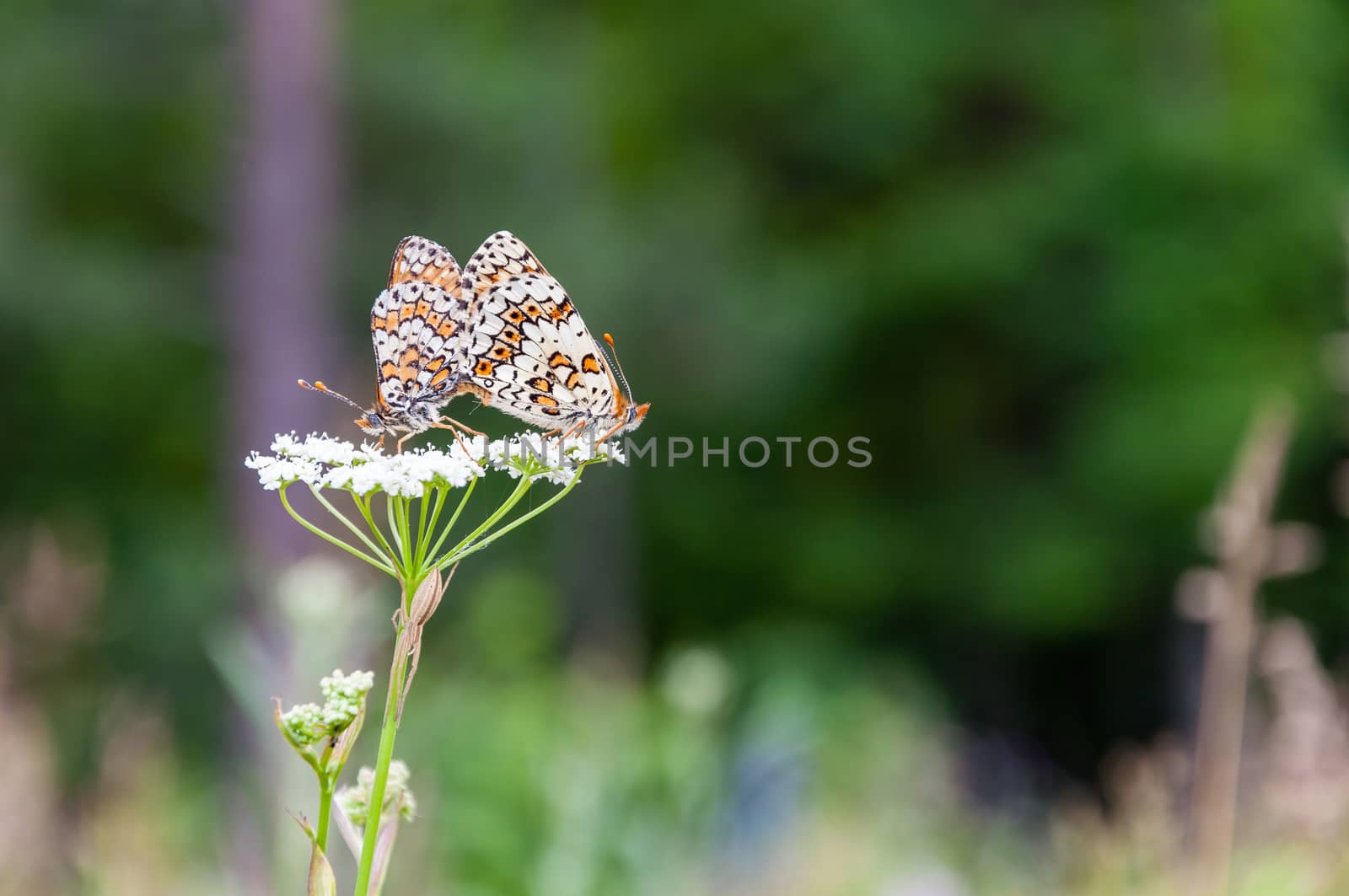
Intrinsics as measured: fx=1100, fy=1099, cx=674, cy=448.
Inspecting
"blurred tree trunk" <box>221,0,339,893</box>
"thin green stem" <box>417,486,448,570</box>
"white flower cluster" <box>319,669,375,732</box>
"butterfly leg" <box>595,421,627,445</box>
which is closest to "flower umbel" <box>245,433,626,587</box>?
"thin green stem" <box>417,486,448,570</box>

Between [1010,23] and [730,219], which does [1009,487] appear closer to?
[730,219]

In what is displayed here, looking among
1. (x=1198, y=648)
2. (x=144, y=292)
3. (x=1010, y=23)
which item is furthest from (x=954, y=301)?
(x=144, y=292)

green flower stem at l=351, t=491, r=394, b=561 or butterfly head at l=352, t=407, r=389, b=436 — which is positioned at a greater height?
butterfly head at l=352, t=407, r=389, b=436

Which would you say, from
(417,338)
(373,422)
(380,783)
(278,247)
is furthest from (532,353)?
(278,247)

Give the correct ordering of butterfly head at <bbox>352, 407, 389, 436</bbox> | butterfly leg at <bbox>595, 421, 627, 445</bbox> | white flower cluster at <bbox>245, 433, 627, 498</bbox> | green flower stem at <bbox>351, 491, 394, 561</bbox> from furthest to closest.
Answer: butterfly head at <bbox>352, 407, 389, 436</bbox> < butterfly leg at <bbox>595, 421, 627, 445</bbox> < white flower cluster at <bbox>245, 433, 627, 498</bbox> < green flower stem at <bbox>351, 491, 394, 561</bbox>

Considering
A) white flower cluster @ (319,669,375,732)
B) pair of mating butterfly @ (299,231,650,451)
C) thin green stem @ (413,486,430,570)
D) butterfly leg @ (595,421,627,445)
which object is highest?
pair of mating butterfly @ (299,231,650,451)

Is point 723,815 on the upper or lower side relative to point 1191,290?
lower

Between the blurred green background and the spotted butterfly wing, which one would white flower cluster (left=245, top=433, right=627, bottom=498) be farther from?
the blurred green background

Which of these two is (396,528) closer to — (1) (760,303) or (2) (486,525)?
(2) (486,525)
